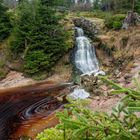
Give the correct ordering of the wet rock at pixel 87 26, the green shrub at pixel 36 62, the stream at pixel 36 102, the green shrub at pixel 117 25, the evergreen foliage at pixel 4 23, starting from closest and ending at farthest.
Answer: the stream at pixel 36 102, the green shrub at pixel 36 62, the green shrub at pixel 117 25, the evergreen foliage at pixel 4 23, the wet rock at pixel 87 26

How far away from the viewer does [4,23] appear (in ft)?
111

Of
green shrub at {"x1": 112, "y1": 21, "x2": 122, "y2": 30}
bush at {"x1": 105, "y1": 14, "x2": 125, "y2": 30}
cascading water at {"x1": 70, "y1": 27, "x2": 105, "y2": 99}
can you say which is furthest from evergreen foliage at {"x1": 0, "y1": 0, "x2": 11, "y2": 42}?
green shrub at {"x1": 112, "y1": 21, "x2": 122, "y2": 30}

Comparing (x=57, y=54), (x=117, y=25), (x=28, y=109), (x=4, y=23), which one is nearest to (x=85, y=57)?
(x=57, y=54)

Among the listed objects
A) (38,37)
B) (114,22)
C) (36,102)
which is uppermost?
(114,22)

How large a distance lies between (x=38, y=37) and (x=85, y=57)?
5906 millimetres

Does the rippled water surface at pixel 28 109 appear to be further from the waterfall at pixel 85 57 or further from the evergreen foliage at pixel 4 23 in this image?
the evergreen foliage at pixel 4 23

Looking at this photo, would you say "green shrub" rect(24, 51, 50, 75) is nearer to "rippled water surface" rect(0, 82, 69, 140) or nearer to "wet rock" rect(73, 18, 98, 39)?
"rippled water surface" rect(0, 82, 69, 140)

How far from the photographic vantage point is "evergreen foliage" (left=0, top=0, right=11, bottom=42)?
1322 inches

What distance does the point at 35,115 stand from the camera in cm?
2012

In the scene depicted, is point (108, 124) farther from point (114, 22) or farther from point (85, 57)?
point (114, 22)

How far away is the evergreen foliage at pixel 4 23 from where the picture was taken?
110 feet

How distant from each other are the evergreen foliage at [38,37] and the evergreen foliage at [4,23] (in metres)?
2.23

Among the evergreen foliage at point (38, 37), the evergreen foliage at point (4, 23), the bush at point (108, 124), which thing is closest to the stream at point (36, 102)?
the evergreen foliage at point (38, 37)

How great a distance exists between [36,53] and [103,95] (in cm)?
1130
